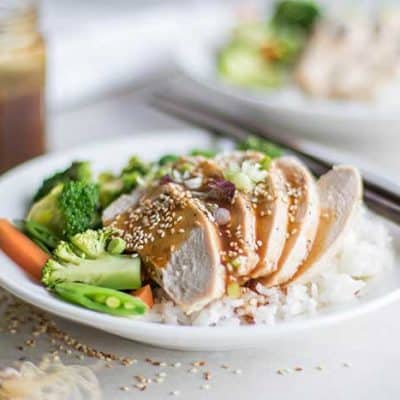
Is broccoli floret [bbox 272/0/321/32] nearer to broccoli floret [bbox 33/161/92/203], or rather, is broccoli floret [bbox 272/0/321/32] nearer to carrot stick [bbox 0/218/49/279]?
broccoli floret [bbox 33/161/92/203]

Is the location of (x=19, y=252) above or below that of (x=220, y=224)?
below

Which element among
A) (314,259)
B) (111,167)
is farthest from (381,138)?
(314,259)

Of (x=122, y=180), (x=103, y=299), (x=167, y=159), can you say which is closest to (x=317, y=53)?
(x=167, y=159)

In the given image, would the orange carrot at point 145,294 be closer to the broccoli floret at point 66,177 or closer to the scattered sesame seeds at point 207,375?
the scattered sesame seeds at point 207,375

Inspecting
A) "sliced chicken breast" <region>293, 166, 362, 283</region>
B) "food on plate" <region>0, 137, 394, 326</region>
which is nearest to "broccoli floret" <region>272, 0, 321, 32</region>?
"food on plate" <region>0, 137, 394, 326</region>

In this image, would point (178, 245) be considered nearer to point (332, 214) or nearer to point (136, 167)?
point (332, 214)

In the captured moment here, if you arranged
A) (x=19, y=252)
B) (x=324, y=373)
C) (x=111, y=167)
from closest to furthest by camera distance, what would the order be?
1. (x=324, y=373)
2. (x=19, y=252)
3. (x=111, y=167)

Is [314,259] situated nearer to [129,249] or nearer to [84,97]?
[129,249]
